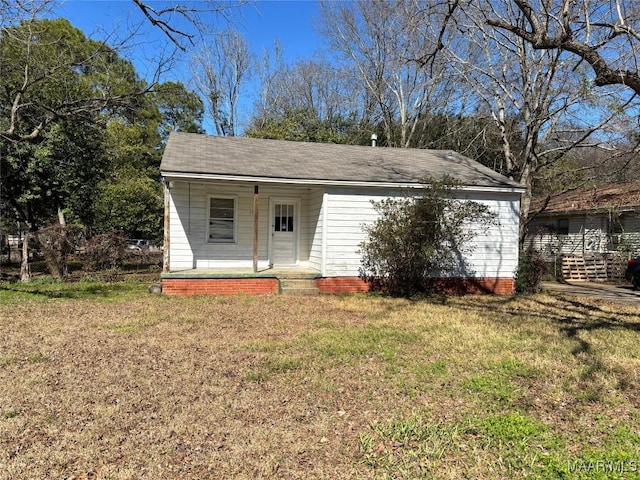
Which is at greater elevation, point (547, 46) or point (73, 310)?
point (547, 46)

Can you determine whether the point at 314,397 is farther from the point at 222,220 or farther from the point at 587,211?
the point at 587,211

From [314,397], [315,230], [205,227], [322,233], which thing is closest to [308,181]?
[322,233]

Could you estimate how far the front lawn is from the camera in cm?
317

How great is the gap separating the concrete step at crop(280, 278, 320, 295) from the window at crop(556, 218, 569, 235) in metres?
14.6

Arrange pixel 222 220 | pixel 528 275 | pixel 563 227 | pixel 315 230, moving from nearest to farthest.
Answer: pixel 315 230, pixel 222 220, pixel 528 275, pixel 563 227

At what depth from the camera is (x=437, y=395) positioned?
441 centimetres

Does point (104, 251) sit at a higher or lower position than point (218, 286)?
higher

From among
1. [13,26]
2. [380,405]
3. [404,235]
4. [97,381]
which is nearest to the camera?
[380,405]

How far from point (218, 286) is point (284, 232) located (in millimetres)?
2900

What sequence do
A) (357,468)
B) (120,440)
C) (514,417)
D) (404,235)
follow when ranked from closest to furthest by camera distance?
(357,468), (120,440), (514,417), (404,235)

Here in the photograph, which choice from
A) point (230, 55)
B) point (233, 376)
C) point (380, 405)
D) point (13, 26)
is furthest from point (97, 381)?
point (230, 55)

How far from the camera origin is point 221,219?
1202 centimetres

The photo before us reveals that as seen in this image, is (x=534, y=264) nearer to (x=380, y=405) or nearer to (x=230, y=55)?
(x=380, y=405)

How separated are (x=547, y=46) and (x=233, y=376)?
20.3 feet
